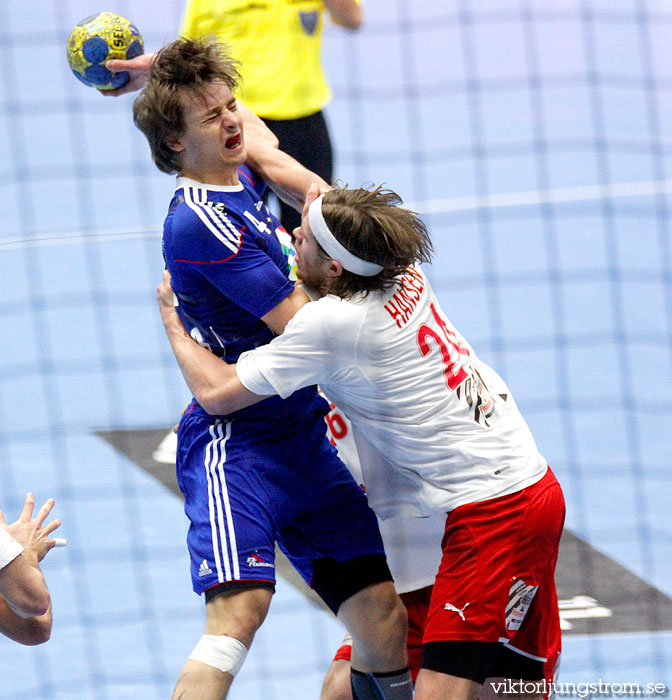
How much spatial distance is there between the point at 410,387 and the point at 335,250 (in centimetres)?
38

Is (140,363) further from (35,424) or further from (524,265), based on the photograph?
(524,265)

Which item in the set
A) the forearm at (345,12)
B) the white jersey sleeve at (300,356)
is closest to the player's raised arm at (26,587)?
the white jersey sleeve at (300,356)

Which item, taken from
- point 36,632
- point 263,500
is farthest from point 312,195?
point 36,632

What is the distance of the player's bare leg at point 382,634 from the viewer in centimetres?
301

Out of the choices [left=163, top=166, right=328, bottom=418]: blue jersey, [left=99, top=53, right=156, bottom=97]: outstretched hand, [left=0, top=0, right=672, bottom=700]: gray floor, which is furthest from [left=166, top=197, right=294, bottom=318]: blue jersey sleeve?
[left=0, top=0, right=672, bottom=700]: gray floor

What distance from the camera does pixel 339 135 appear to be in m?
9.41

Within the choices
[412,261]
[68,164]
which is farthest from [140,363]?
[412,261]

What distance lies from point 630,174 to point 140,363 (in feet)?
14.4

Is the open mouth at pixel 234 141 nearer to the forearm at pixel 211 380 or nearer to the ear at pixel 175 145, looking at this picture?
the ear at pixel 175 145

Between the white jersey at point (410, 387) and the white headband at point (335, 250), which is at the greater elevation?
the white headband at point (335, 250)

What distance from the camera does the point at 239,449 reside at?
2.97m

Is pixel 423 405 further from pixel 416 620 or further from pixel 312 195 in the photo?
pixel 416 620

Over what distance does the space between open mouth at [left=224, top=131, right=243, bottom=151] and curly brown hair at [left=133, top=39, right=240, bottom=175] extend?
12 centimetres

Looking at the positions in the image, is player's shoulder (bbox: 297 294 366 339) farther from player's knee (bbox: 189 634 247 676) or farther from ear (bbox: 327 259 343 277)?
player's knee (bbox: 189 634 247 676)
